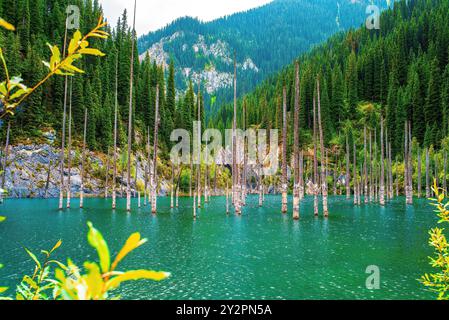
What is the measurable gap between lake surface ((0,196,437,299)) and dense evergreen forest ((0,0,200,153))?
107 feet

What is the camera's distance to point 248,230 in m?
23.1

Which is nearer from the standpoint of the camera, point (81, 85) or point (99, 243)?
point (99, 243)

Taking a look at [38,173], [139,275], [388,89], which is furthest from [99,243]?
[388,89]

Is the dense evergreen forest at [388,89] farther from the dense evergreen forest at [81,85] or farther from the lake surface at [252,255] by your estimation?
the lake surface at [252,255]

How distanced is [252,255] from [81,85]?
5990cm

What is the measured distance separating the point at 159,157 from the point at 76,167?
22445 millimetres

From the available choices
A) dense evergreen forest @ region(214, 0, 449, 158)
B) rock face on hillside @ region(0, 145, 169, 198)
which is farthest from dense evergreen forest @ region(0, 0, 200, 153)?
dense evergreen forest @ region(214, 0, 449, 158)

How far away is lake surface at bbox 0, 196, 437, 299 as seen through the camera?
1043 centimetres

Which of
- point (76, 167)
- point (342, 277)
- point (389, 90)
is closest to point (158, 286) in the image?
point (342, 277)

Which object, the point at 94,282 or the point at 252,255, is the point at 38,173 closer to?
the point at 252,255

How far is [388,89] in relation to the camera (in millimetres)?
92312

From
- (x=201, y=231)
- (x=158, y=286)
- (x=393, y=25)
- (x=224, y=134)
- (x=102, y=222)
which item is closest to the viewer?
(x=158, y=286)

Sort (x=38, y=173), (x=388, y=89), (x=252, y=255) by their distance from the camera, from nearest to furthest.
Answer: (x=252, y=255) < (x=38, y=173) < (x=388, y=89)
